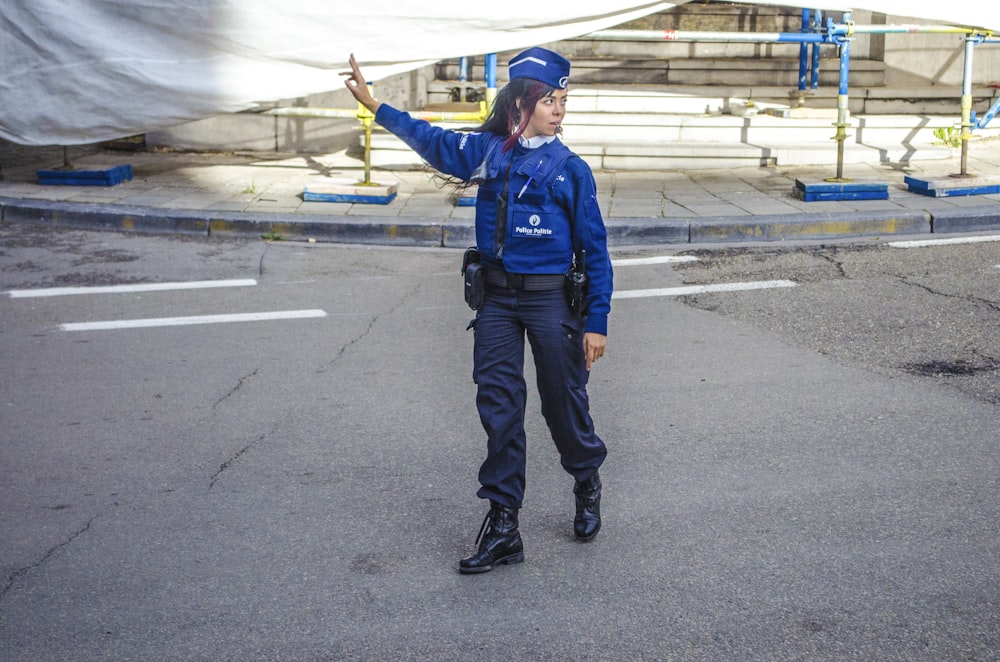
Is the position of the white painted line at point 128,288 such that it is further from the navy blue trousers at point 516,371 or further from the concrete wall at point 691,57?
the concrete wall at point 691,57

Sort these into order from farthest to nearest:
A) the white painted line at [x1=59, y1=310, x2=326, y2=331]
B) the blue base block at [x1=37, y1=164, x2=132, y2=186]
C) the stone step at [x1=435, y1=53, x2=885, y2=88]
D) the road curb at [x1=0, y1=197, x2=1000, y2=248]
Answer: the stone step at [x1=435, y1=53, x2=885, y2=88], the blue base block at [x1=37, y1=164, x2=132, y2=186], the road curb at [x1=0, y1=197, x2=1000, y2=248], the white painted line at [x1=59, y1=310, x2=326, y2=331]

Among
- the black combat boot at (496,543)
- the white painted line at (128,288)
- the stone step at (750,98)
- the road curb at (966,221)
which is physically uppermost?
the stone step at (750,98)

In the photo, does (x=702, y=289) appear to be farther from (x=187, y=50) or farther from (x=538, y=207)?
(x=538, y=207)

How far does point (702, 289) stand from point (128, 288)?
353 centimetres

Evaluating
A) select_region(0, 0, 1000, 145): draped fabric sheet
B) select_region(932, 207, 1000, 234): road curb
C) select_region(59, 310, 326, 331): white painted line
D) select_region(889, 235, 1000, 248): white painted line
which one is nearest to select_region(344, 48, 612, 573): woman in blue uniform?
select_region(0, 0, 1000, 145): draped fabric sheet

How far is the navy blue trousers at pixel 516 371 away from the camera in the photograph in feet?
12.2

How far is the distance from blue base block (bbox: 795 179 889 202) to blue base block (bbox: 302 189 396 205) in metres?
3.44

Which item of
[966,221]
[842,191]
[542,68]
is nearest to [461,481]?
[542,68]

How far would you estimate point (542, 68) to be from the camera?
3.58 metres

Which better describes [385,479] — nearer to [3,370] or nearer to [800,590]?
[800,590]

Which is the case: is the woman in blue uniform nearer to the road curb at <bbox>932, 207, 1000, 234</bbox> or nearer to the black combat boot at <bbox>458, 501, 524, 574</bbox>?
the black combat boot at <bbox>458, 501, 524, 574</bbox>

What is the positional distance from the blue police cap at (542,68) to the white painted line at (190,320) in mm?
3346

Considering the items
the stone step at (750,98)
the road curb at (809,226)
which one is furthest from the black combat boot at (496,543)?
the stone step at (750,98)

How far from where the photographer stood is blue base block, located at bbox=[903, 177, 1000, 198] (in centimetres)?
980
